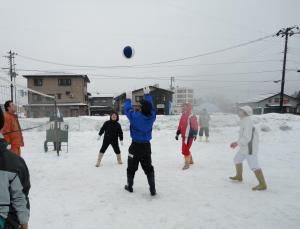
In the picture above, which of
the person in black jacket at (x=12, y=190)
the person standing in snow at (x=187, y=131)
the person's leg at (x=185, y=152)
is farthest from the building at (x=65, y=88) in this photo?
the person in black jacket at (x=12, y=190)

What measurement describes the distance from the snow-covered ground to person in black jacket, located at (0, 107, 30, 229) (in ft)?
6.91

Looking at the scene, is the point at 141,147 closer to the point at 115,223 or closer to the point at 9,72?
the point at 115,223

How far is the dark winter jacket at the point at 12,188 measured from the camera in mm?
1934

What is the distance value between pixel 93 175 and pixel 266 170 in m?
5.36

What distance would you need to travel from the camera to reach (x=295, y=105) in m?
61.8

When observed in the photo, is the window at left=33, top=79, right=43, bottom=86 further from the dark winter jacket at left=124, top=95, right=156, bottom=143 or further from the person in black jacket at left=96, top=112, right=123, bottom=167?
the dark winter jacket at left=124, top=95, right=156, bottom=143

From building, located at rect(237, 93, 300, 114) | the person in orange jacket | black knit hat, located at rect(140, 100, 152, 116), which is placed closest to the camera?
black knit hat, located at rect(140, 100, 152, 116)

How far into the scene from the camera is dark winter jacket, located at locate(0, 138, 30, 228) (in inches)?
76.1

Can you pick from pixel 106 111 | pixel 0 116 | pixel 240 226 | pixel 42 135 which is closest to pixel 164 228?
pixel 240 226

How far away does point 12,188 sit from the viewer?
6.48ft

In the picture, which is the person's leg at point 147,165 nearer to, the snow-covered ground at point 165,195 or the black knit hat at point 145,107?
the snow-covered ground at point 165,195

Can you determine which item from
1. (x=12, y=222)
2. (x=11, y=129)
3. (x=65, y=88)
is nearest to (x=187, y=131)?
(x=11, y=129)

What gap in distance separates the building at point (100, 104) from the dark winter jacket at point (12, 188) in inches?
2093

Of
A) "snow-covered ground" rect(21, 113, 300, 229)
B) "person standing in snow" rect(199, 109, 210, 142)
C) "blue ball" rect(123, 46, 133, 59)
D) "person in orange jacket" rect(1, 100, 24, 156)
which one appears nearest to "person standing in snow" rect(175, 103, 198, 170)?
"snow-covered ground" rect(21, 113, 300, 229)
